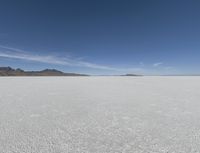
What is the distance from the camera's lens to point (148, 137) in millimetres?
1679

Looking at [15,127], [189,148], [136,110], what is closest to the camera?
[189,148]

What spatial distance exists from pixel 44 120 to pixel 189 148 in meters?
1.92

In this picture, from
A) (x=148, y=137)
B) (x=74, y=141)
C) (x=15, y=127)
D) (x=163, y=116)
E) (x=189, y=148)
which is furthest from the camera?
(x=163, y=116)

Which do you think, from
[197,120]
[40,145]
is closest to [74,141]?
[40,145]

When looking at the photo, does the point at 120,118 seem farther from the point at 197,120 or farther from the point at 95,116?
the point at 197,120

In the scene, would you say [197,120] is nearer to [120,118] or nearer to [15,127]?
[120,118]

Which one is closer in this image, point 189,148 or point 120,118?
point 189,148

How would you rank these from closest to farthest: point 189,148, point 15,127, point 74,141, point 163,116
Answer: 1. point 189,148
2. point 74,141
3. point 15,127
4. point 163,116

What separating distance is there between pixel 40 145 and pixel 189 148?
148cm

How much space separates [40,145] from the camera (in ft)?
4.85

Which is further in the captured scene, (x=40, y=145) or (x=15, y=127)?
(x=15, y=127)

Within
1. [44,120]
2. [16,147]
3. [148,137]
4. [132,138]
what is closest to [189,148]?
[148,137]

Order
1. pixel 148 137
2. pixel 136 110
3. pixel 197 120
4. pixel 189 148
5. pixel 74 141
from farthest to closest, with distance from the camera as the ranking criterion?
pixel 136 110, pixel 197 120, pixel 148 137, pixel 74 141, pixel 189 148

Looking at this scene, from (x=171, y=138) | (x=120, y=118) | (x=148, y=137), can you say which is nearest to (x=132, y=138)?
(x=148, y=137)
